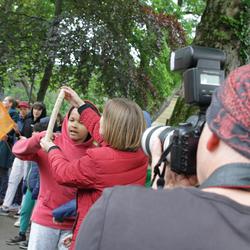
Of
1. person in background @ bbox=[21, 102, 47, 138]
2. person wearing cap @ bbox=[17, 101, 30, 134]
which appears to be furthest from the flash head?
person wearing cap @ bbox=[17, 101, 30, 134]

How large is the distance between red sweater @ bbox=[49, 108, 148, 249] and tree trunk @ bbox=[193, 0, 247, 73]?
2656 millimetres

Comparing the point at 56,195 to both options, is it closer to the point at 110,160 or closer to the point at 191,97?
the point at 110,160

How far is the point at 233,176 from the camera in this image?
1.18 metres

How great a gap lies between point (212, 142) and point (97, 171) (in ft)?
6.05

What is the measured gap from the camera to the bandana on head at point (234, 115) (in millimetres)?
1188

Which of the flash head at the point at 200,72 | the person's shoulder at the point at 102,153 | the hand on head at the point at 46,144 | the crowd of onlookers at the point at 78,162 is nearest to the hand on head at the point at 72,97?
the crowd of onlookers at the point at 78,162

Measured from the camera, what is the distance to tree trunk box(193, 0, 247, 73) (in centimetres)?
556

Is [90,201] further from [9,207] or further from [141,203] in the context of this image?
[9,207]

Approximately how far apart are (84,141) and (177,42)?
26.7 feet

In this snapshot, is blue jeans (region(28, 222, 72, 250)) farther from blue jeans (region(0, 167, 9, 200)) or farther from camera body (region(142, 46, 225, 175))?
blue jeans (region(0, 167, 9, 200))

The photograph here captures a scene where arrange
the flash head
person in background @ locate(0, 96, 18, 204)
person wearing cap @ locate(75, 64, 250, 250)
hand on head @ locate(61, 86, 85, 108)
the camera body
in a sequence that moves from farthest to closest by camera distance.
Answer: person in background @ locate(0, 96, 18, 204) < hand on head @ locate(61, 86, 85, 108) < the flash head < the camera body < person wearing cap @ locate(75, 64, 250, 250)

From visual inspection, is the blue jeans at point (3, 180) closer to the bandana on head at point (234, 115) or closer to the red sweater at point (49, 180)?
the red sweater at point (49, 180)

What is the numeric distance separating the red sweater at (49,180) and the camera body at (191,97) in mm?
1856

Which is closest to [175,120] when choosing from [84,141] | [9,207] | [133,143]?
[84,141]
